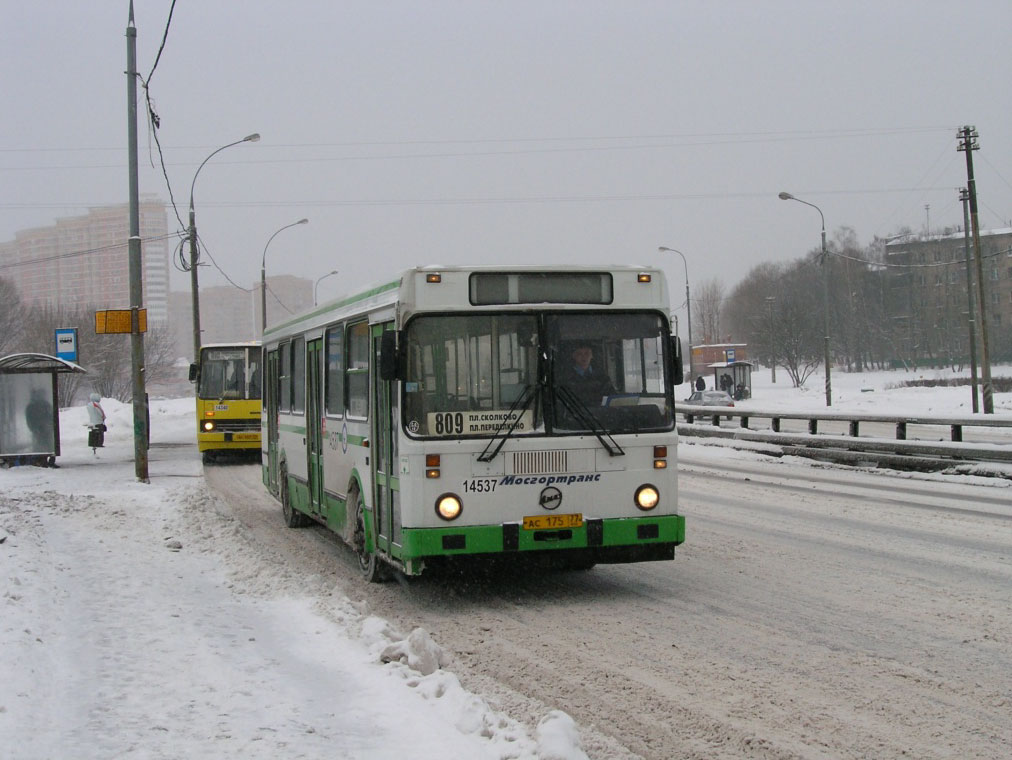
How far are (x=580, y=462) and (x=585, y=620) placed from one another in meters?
1.23

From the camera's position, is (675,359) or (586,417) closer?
(586,417)

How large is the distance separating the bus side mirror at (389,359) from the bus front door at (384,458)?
1.08 ft

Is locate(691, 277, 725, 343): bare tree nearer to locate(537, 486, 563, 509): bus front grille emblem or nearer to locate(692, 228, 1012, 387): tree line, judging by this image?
locate(692, 228, 1012, 387): tree line

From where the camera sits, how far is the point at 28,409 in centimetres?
2523

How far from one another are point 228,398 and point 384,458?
775 inches

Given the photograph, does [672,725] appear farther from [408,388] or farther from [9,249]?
[9,249]

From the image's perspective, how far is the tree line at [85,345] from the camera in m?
69.2

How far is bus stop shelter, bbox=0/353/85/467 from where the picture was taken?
2523cm

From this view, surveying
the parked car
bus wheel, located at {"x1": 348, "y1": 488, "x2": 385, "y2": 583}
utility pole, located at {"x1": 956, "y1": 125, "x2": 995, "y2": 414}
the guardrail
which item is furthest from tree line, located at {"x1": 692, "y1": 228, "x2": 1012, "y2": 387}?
bus wheel, located at {"x1": 348, "y1": 488, "x2": 385, "y2": 583}

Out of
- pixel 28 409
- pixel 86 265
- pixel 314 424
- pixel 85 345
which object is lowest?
pixel 314 424

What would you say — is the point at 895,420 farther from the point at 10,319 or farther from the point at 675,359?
the point at 10,319

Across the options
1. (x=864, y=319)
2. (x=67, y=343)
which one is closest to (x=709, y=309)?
(x=864, y=319)

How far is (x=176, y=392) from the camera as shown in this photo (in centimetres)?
10981

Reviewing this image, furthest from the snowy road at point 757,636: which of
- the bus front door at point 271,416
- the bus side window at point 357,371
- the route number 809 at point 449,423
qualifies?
the bus front door at point 271,416
